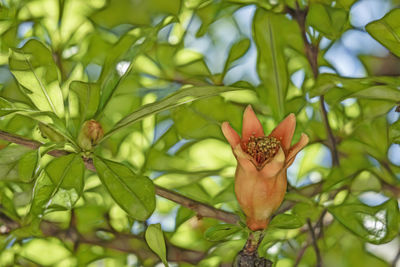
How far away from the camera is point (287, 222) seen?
20.2 inches

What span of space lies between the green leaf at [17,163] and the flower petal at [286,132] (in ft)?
0.79

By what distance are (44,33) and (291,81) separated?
31 centimetres

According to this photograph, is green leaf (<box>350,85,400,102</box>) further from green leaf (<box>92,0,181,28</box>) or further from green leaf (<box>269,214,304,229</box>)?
green leaf (<box>92,0,181,28</box>)

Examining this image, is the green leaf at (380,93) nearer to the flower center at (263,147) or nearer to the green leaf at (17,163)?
the flower center at (263,147)

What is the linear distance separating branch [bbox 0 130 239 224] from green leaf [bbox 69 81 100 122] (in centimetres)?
5

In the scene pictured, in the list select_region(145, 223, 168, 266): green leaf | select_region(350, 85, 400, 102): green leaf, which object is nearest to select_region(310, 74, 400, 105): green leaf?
select_region(350, 85, 400, 102): green leaf

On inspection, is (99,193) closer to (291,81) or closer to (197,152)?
(197,152)

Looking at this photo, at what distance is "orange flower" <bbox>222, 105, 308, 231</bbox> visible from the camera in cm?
50

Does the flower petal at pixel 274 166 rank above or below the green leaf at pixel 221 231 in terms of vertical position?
above

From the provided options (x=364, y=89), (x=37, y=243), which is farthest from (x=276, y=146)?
(x=37, y=243)

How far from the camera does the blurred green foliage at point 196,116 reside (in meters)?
0.62

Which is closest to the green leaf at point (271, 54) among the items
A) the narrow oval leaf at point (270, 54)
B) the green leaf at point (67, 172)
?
the narrow oval leaf at point (270, 54)

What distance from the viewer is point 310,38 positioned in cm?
66

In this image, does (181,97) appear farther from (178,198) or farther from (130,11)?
(130,11)
